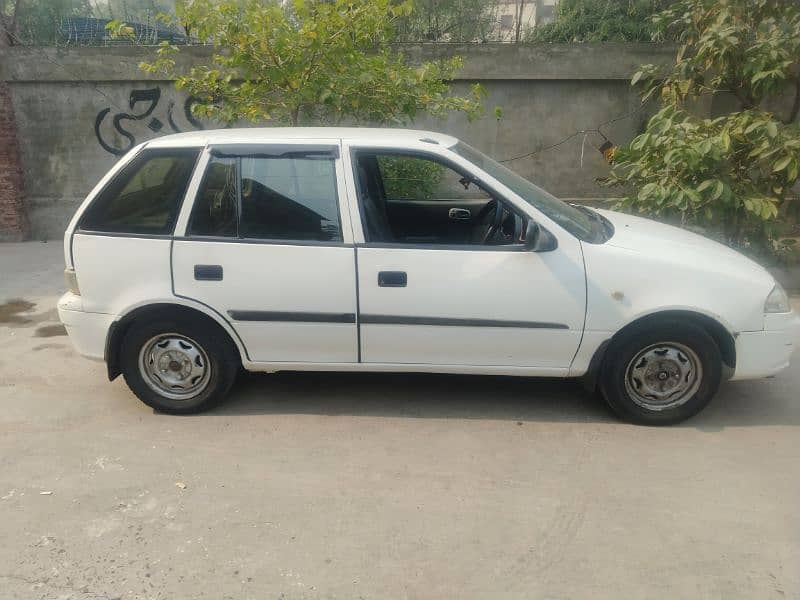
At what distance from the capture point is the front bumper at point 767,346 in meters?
4.06

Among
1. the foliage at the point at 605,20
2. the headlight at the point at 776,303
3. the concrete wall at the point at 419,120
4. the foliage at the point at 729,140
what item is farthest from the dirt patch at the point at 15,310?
the foliage at the point at 605,20

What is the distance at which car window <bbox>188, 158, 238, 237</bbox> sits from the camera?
13.8 feet

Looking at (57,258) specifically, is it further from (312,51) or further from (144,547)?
(144,547)

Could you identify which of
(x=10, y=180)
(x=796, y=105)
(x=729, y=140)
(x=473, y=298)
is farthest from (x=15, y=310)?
(x=796, y=105)

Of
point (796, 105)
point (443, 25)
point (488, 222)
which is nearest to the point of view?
point (488, 222)

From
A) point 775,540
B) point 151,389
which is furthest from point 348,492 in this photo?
point 775,540

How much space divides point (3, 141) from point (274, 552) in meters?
8.43

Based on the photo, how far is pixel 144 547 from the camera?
3.12m

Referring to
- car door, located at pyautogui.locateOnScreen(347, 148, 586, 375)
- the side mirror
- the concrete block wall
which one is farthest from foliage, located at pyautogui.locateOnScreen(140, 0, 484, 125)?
the concrete block wall

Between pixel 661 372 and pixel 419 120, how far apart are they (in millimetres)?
6185

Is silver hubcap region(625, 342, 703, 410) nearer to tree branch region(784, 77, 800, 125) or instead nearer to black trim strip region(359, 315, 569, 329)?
black trim strip region(359, 315, 569, 329)

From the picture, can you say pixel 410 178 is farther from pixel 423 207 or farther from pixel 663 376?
pixel 663 376

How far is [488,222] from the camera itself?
4.82 metres

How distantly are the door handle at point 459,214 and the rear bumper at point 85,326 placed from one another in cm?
251
